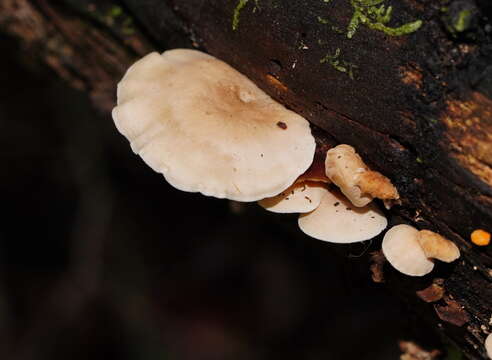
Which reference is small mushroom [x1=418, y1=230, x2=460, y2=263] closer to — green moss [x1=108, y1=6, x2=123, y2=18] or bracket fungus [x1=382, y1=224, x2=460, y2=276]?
bracket fungus [x1=382, y1=224, x2=460, y2=276]

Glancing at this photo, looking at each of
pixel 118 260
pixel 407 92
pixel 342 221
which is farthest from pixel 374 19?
pixel 118 260

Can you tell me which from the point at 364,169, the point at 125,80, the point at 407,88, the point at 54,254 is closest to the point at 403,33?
the point at 407,88

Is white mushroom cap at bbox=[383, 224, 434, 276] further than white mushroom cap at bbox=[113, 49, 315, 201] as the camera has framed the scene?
No

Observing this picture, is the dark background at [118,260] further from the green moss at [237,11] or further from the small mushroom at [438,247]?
the small mushroom at [438,247]

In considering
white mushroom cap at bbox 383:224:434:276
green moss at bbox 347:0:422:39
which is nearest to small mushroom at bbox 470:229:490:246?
white mushroom cap at bbox 383:224:434:276

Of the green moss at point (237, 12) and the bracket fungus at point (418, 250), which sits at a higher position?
the green moss at point (237, 12)

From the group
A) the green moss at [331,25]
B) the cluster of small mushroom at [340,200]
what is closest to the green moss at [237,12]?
the green moss at [331,25]
